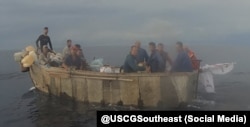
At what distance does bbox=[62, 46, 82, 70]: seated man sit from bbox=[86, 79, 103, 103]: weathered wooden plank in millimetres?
1493

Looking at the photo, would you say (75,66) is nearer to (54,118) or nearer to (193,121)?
(54,118)

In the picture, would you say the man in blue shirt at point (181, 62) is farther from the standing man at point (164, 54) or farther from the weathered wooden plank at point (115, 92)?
the weathered wooden plank at point (115, 92)

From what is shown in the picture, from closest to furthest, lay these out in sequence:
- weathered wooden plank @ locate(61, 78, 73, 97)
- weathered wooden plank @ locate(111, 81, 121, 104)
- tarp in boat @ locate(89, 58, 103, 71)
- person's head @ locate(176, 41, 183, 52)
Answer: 1. person's head @ locate(176, 41, 183, 52)
2. weathered wooden plank @ locate(111, 81, 121, 104)
3. weathered wooden plank @ locate(61, 78, 73, 97)
4. tarp in boat @ locate(89, 58, 103, 71)

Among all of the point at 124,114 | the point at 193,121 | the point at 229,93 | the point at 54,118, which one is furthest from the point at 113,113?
the point at 229,93

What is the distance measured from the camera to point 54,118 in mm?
16984

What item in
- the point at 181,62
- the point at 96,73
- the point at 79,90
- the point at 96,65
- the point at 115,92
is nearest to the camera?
the point at 181,62

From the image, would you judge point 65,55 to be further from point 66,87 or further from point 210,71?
point 210,71

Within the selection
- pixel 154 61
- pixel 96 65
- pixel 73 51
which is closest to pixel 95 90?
pixel 73 51

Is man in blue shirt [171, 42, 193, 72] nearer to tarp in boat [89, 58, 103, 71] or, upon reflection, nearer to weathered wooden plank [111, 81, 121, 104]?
weathered wooden plank [111, 81, 121, 104]

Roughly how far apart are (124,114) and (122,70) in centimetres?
780

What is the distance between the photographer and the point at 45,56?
21.3m

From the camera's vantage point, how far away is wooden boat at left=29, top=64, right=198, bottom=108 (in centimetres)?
1567

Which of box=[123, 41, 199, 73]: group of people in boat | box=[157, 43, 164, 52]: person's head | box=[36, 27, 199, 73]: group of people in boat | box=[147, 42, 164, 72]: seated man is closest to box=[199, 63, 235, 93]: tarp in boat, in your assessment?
box=[36, 27, 199, 73]: group of people in boat

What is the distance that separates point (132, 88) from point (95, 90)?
2.10 m
